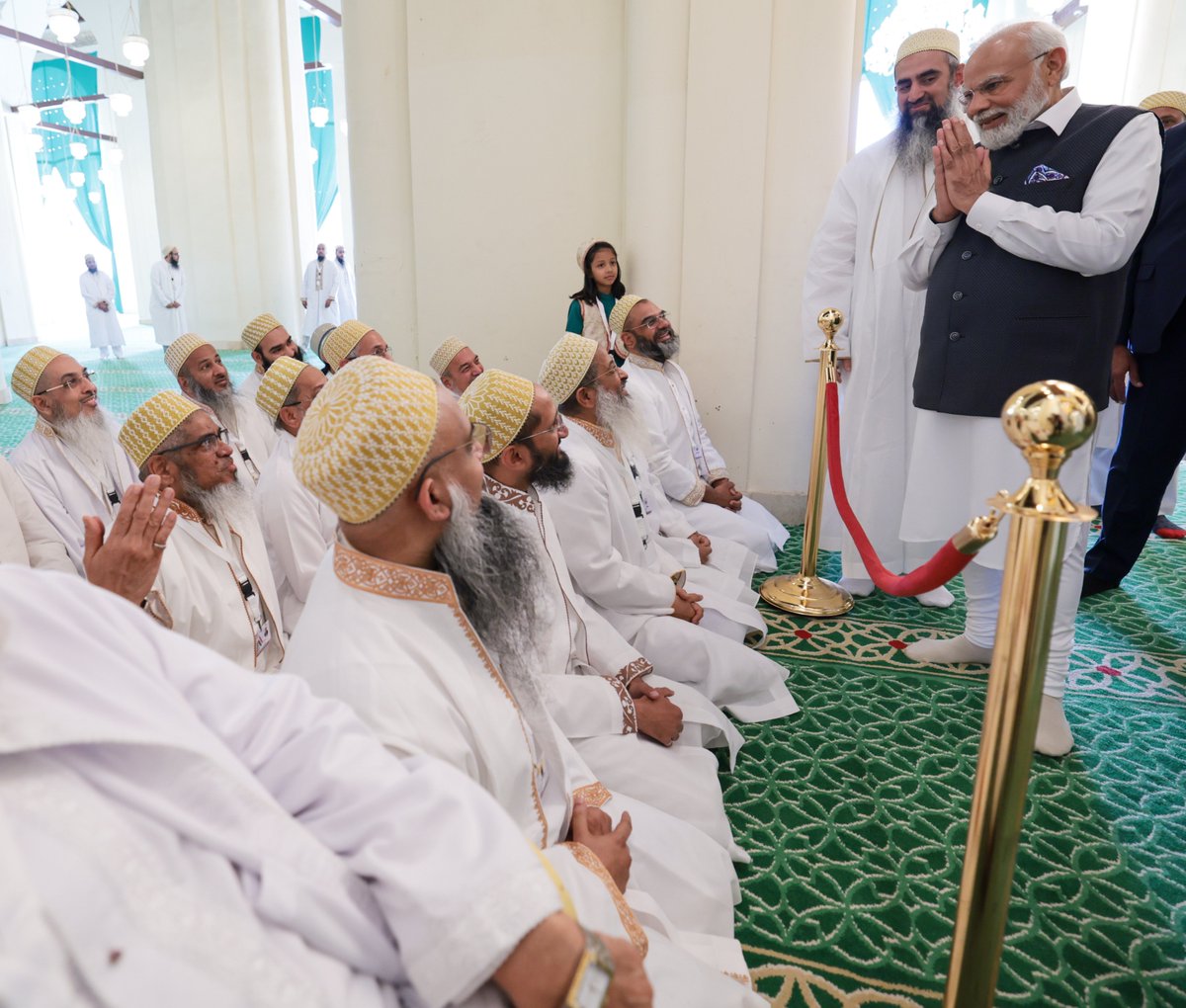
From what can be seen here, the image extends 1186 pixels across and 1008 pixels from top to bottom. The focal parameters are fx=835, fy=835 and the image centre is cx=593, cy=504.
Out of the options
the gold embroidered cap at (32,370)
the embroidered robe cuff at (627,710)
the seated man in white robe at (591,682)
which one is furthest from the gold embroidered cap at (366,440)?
the gold embroidered cap at (32,370)

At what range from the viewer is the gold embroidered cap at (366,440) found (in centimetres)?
139

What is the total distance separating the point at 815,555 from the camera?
3.73m

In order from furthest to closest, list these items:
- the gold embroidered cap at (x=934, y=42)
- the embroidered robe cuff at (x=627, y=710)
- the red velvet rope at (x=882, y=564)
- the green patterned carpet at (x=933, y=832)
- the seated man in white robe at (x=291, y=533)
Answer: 1. the gold embroidered cap at (x=934, y=42)
2. the seated man in white robe at (x=291, y=533)
3. the embroidered robe cuff at (x=627, y=710)
4. the green patterned carpet at (x=933, y=832)
5. the red velvet rope at (x=882, y=564)

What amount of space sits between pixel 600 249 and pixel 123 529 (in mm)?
3716

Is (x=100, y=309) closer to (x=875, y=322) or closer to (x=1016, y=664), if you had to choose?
(x=875, y=322)

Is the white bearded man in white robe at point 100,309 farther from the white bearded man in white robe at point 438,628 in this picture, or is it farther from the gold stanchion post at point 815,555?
the white bearded man in white robe at point 438,628

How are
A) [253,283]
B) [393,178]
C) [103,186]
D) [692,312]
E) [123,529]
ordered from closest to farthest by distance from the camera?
[123,529]
[692,312]
[393,178]
[253,283]
[103,186]

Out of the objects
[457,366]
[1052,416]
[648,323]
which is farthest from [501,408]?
[457,366]

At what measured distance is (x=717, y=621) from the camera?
314 centimetres

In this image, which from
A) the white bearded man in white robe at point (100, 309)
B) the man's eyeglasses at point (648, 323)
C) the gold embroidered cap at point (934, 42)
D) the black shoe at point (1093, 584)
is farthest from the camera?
the white bearded man in white robe at point (100, 309)

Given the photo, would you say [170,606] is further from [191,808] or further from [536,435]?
[191,808]

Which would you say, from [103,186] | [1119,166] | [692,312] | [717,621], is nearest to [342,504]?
[717,621]

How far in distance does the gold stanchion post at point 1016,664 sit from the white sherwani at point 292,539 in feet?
6.93

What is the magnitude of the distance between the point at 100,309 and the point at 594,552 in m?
14.5
